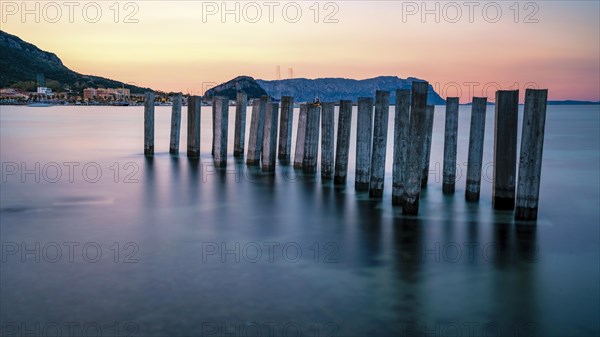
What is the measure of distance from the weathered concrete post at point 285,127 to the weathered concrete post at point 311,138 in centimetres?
108

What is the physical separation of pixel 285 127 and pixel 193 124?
2784 millimetres

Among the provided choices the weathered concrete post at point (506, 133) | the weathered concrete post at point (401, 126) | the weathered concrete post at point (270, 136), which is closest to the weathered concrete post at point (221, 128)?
the weathered concrete post at point (270, 136)

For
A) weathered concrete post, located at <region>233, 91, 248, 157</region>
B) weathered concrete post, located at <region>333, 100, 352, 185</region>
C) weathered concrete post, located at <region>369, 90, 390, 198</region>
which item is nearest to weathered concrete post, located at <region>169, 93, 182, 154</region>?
weathered concrete post, located at <region>233, 91, 248, 157</region>

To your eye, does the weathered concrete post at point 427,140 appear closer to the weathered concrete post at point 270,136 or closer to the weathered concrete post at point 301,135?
the weathered concrete post at point 301,135

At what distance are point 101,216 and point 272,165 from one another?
18.4 ft

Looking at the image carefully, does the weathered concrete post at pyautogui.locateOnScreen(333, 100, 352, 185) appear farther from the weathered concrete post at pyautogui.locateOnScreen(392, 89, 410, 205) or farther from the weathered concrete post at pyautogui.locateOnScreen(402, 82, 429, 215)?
the weathered concrete post at pyautogui.locateOnScreen(402, 82, 429, 215)

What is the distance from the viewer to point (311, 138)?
14508 millimetres

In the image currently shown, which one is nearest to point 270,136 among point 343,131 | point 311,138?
point 311,138

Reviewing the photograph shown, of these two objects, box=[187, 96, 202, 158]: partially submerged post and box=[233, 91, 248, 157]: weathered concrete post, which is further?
box=[187, 96, 202, 158]: partially submerged post

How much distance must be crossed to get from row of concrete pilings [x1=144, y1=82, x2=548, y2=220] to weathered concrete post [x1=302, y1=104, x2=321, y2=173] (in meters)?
0.02

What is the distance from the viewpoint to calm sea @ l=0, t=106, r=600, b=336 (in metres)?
5.42

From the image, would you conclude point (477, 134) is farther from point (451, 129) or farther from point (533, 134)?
point (533, 134)

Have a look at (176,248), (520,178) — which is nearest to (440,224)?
(520,178)

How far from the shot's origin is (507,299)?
615cm
